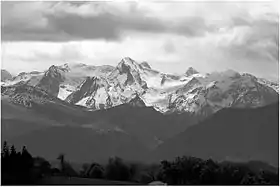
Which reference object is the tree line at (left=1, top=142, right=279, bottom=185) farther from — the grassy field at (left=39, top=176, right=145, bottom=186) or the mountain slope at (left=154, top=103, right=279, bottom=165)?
the mountain slope at (left=154, top=103, right=279, bottom=165)

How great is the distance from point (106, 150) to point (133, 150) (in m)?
2.51

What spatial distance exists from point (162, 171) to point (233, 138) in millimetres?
12081

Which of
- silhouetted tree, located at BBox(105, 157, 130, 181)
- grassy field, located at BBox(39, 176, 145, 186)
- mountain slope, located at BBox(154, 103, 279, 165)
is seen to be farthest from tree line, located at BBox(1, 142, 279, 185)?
mountain slope, located at BBox(154, 103, 279, 165)

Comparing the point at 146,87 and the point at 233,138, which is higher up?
the point at 146,87

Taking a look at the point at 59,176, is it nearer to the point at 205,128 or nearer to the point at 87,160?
the point at 87,160

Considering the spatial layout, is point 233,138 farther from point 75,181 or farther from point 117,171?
point 75,181

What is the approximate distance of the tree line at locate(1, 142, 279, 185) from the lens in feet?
125

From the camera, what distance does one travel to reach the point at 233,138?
54000mm

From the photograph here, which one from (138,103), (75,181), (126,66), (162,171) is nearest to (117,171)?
(162,171)

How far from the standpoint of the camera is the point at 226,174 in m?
43.2

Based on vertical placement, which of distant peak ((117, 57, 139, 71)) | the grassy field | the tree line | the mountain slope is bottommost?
the grassy field

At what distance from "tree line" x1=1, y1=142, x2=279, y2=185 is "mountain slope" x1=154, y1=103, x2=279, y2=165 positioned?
2199 millimetres

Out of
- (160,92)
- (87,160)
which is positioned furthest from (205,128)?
(160,92)

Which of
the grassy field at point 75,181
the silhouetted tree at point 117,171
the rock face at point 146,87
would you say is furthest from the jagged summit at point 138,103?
the grassy field at point 75,181
